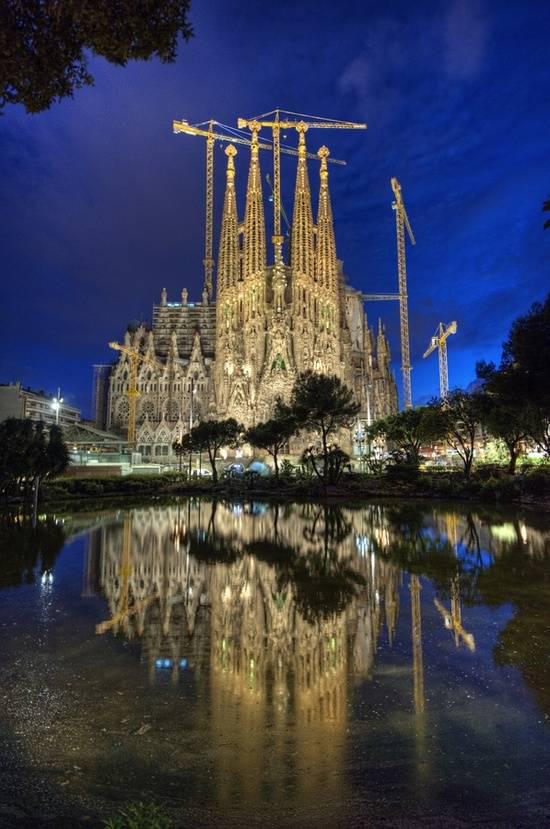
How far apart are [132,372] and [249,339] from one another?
24591mm

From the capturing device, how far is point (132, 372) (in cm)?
9300

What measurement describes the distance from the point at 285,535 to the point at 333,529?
2.45 m

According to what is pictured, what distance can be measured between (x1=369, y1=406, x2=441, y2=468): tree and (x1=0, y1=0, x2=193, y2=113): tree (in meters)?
39.5

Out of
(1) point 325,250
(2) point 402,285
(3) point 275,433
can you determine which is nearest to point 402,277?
(2) point 402,285

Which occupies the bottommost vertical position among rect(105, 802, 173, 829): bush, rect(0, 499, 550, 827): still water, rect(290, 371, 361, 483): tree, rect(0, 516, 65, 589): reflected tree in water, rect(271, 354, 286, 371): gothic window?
rect(0, 516, 65, 589): reflected tree in water

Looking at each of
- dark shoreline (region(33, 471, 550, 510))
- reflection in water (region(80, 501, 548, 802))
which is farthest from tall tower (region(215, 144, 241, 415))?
reflection in water (region(80, 501, 548, 802))

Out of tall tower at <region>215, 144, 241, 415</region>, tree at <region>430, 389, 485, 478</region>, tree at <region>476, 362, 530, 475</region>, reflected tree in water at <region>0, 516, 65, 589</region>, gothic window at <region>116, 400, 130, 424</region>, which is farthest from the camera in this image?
gothic window at <region>116, 400, 130, 424</region>

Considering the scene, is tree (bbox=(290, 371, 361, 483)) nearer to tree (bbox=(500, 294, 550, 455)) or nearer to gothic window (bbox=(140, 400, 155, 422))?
tree (bbox=(500, 294, 550, 455))

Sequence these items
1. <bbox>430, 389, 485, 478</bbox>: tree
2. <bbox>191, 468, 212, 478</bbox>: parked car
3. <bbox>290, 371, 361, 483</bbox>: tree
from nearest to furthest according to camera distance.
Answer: <bbox>430, 389, 485, 478</bbox>: tree → <bbox>290, 371, 361, 483</bbox>: tree → <bbox>191, 468, 212, 478</bbox>: parked car

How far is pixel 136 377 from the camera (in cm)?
9356

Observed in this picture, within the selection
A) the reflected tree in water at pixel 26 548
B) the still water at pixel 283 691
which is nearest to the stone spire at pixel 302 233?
the reflected tree in water at pixel 26 548

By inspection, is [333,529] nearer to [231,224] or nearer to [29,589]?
[29,589]

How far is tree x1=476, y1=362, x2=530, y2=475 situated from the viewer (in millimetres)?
25281

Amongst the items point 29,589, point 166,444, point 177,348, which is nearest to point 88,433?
point 166,444
